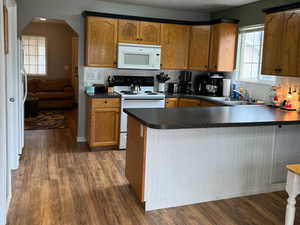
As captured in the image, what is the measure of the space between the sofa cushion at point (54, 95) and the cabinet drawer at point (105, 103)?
4.11 meters

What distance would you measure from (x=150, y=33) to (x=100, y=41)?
894mm

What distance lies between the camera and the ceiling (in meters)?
5.10

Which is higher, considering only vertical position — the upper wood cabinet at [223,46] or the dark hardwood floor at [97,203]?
the upper wood cabinet at [223,46]

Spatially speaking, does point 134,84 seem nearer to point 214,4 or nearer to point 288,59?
point 214,4

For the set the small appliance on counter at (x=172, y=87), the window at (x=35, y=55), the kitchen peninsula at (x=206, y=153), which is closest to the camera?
the kitchen peninsula at (x=206, y=153)

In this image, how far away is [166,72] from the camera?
6027mm

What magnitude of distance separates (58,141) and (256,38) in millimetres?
3804

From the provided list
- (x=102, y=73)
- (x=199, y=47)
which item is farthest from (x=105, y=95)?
(x=199, y=47)

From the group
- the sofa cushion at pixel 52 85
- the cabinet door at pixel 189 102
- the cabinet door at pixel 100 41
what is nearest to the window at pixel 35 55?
the sofa cushion at pixel 52 85

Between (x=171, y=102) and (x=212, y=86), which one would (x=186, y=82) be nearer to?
(x=212, y=86)

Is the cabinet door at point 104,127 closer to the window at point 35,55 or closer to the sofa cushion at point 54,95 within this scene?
the sofa cushion at point 54,95

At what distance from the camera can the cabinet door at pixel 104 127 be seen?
5.03m

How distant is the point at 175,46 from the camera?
5684 mm

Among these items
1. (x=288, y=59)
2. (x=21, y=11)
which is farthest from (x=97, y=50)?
(x=288, y=59)
